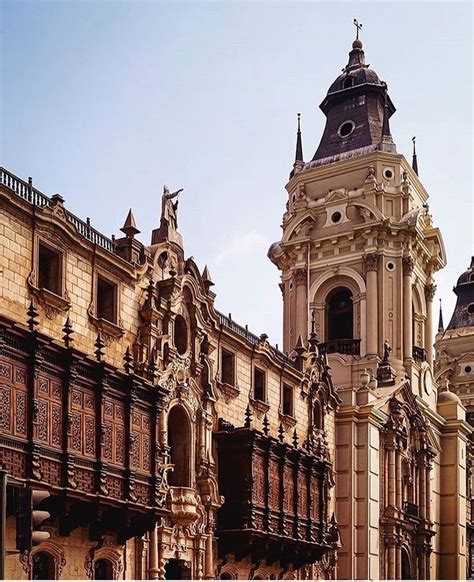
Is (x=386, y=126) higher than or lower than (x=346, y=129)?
lower

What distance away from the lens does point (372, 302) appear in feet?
175

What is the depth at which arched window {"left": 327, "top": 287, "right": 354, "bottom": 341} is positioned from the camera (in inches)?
2170

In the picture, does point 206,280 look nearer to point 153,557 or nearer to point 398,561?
point 153,557

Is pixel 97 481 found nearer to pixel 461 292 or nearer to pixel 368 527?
pixel 368 527

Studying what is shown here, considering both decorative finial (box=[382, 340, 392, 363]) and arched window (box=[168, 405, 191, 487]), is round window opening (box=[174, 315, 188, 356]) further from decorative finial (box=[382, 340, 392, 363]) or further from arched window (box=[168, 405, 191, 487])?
decorative finial (box=[382, 340, 392, 363])

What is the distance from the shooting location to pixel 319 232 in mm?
55375

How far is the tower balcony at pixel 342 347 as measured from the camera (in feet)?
174

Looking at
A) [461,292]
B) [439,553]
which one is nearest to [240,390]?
[439,553]

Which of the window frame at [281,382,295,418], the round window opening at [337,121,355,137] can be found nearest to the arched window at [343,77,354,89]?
the round window opening at [337,121,355,137]

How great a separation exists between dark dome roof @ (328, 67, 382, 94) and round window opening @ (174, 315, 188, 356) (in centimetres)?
2903

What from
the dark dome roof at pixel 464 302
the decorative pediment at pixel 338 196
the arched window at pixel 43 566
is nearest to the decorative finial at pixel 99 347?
the arched window at pixel 43 566

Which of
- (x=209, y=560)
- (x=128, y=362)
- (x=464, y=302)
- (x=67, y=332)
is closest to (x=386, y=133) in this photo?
(x=209, y=560)

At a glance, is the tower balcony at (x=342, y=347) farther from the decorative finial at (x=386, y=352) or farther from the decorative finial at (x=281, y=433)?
the decorative finial at (x=281, y=433)

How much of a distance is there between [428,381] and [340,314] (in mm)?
6224
